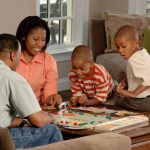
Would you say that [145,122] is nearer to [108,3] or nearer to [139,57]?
[139,57]

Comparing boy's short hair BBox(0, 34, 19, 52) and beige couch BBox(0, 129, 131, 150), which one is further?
boy's short hair BBox(0, 34, 19, 52)

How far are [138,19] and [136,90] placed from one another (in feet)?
8.52

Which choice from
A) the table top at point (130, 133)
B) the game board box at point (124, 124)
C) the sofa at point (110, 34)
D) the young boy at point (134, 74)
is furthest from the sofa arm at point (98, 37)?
the table top at point (130, 133)

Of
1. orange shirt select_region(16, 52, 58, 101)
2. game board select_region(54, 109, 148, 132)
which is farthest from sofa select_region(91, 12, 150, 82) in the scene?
game board select_region(54, 109, 148, 132)

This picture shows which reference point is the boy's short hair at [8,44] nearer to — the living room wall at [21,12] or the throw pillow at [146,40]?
the living room wall at [21,12]

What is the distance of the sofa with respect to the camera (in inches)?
212

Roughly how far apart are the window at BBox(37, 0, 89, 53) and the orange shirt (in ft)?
7.80

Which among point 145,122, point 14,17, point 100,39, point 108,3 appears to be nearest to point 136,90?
point 145,122

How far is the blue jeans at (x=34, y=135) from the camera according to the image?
2.56 meters

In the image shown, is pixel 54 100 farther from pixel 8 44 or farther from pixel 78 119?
pixel 8 44

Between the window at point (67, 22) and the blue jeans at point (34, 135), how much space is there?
336cm

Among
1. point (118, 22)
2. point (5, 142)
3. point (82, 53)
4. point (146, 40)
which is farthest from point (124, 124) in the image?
point (118, 22)

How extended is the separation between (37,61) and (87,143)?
1.69 meters

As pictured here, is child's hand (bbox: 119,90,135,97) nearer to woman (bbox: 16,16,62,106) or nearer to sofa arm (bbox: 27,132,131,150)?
woman (bbox: 16,16,62,106)
